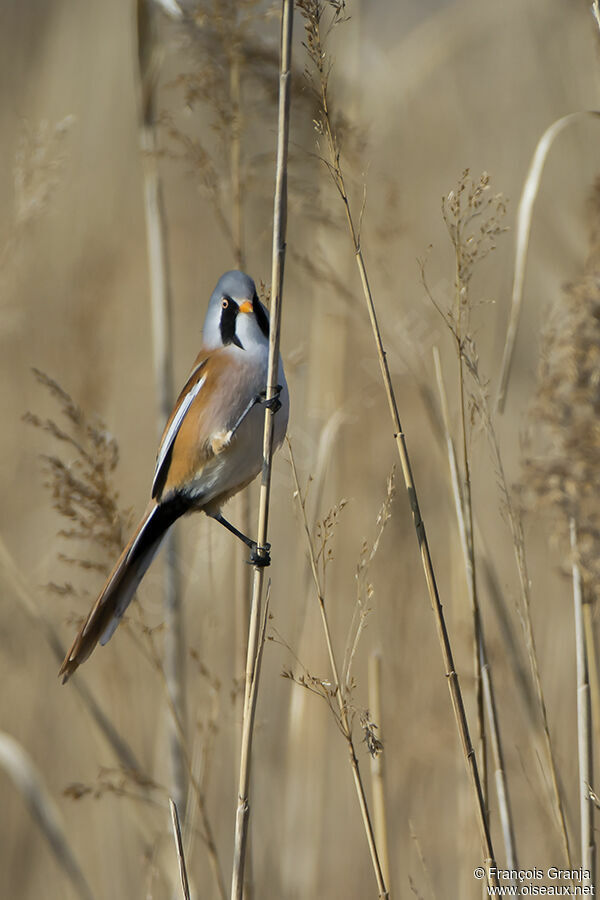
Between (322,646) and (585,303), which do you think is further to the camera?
(322,646)

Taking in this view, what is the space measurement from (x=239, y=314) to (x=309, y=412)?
0.66 m

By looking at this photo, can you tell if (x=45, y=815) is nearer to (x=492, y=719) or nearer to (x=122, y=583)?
(x=122, y=583)

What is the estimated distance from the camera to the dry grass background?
2293 millimetres

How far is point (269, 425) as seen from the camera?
134cm

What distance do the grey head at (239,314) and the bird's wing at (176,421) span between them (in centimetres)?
8

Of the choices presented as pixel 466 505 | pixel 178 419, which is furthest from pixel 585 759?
pixel 178 419

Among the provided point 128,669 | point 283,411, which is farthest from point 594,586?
point 128,669

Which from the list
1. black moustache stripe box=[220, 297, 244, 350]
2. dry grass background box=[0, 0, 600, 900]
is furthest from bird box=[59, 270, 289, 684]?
dry grass background box=[0, 0, 600, 900]

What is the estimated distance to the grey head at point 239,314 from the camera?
5.63ft

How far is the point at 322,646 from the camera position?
2.61 metres

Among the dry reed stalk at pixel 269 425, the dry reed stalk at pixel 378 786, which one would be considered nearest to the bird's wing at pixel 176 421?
the dry reed stalk at pixel 269 425

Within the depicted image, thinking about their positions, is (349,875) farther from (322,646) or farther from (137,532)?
(137,532)

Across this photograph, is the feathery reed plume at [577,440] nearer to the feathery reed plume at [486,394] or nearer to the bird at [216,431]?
the feathery reed plume at [486,394]

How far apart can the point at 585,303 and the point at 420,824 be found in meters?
1.82
